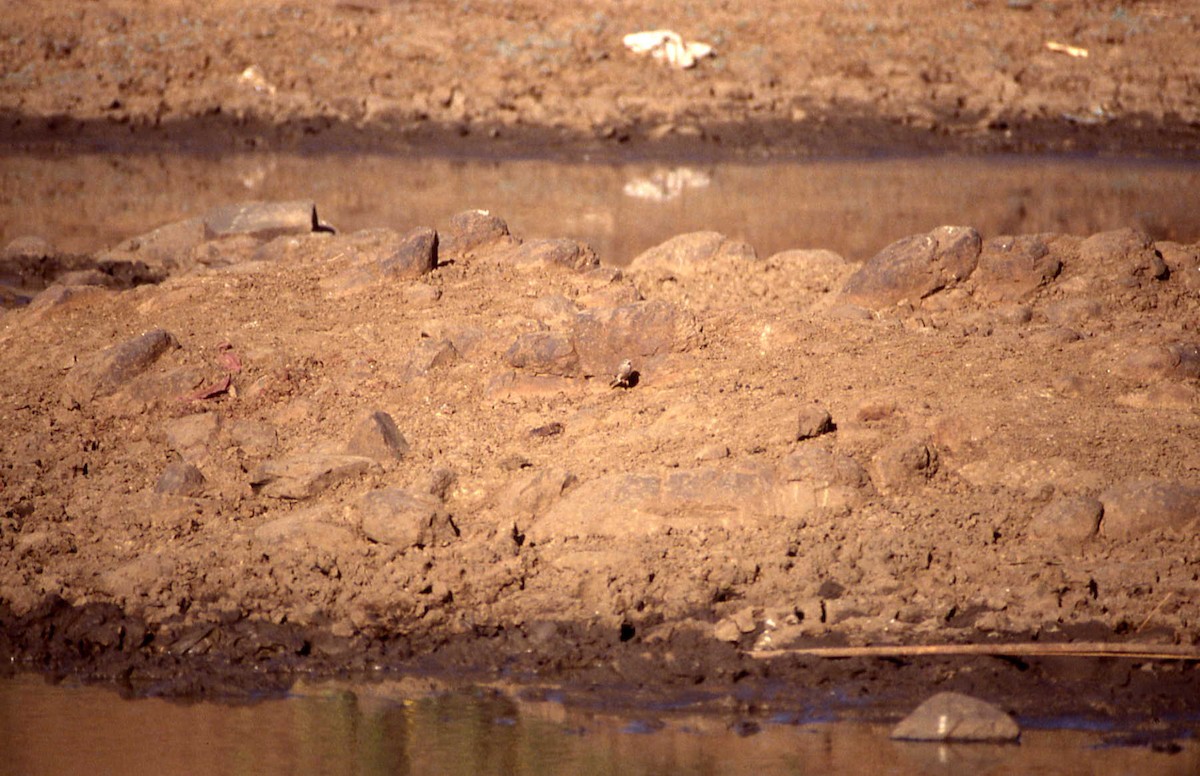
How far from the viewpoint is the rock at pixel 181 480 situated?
5.38 meters

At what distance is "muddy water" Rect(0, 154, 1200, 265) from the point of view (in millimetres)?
11633

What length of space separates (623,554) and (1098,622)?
58.5 inches

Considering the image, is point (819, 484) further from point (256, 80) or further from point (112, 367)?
point (256, 80)

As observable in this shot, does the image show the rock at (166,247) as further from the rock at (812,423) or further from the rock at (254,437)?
the rock at (812,423)

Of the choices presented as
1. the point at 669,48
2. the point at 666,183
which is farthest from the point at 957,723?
the point at 669,48

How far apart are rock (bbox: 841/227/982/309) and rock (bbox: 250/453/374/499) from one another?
2384 mm

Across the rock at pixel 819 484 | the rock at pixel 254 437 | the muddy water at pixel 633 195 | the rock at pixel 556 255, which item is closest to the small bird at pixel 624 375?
the rock at pixel 819 484

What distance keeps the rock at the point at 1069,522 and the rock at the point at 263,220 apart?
552 centimetres

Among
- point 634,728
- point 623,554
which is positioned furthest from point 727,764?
point 623,554

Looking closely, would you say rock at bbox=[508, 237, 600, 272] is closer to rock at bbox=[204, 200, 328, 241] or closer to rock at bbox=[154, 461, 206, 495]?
rock at bbox=[154, 461, 206, 495]

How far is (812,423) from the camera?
5199 millimetres

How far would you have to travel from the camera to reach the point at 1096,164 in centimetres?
1577

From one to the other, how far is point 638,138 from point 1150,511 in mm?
11963

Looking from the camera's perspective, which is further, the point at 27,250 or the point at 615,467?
the point at 27,250
